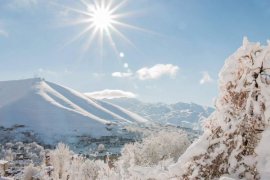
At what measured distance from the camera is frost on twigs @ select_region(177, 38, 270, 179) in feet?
12.2

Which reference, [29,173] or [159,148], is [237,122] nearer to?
[29,173]

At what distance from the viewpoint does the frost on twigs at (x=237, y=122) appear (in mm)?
3729

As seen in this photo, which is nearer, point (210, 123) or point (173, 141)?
point (210, 123)

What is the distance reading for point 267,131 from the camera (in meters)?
3.56

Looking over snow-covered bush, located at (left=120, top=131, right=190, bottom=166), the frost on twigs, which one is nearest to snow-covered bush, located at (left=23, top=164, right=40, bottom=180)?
snow-covered bush, located at (left=120, top=131, right=190, bottom=166)

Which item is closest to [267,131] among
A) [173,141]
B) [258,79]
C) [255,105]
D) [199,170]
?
[255,105]

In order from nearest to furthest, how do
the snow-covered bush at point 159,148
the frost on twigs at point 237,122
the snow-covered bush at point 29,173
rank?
1. the frost on twigs at point 237,122
2. the snow-covered bush at point 29,173
3. the snow-covered bush at point 159,148

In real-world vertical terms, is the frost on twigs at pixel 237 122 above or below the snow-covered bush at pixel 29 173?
below

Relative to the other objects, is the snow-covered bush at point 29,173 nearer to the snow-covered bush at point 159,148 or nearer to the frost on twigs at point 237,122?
the snow-covered bush at point 159,148

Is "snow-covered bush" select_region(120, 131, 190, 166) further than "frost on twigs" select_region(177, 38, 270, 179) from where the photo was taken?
Yes

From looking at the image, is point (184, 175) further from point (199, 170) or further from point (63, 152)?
point (63, 152)

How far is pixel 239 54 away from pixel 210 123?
0.74m

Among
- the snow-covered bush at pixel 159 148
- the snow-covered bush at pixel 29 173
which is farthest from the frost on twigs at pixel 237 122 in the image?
the snow-covered bush at pixel 159 148

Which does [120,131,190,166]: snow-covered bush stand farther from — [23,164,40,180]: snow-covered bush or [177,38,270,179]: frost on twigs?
[177,38,270,179]: frost on twigs
